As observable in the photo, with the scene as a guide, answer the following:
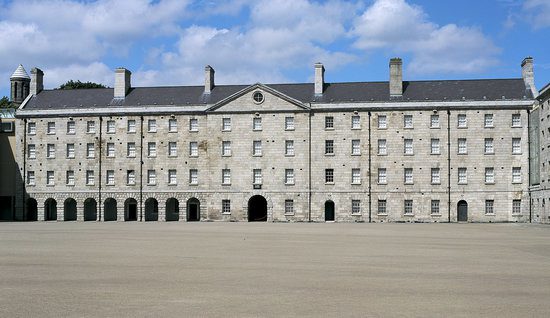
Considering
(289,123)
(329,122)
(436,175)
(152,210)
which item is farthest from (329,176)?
(152,210)

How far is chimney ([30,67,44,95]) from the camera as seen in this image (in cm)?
7100

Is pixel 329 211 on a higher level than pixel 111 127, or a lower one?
lower

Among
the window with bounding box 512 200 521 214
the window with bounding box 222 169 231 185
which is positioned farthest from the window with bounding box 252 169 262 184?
the window with bounding box 512 200 521 214

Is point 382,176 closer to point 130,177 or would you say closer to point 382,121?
point 382,121

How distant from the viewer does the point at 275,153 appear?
209 ft

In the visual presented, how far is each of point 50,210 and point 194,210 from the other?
15538 millimetres

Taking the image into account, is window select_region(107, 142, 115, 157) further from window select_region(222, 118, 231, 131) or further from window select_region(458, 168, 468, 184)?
window select_region(458, 168, 468, 184)

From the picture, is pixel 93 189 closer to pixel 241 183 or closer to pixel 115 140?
pixel 115 140

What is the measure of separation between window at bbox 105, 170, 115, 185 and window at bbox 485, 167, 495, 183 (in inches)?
1420

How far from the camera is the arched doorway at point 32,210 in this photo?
6856 cm

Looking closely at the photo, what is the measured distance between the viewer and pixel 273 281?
16.6m

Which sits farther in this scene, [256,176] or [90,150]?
[90,150]

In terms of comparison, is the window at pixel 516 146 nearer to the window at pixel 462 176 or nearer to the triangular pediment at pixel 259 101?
the window at pixel 462 176

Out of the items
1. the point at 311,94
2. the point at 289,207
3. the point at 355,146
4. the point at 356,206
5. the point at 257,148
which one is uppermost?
the point at 311,94
